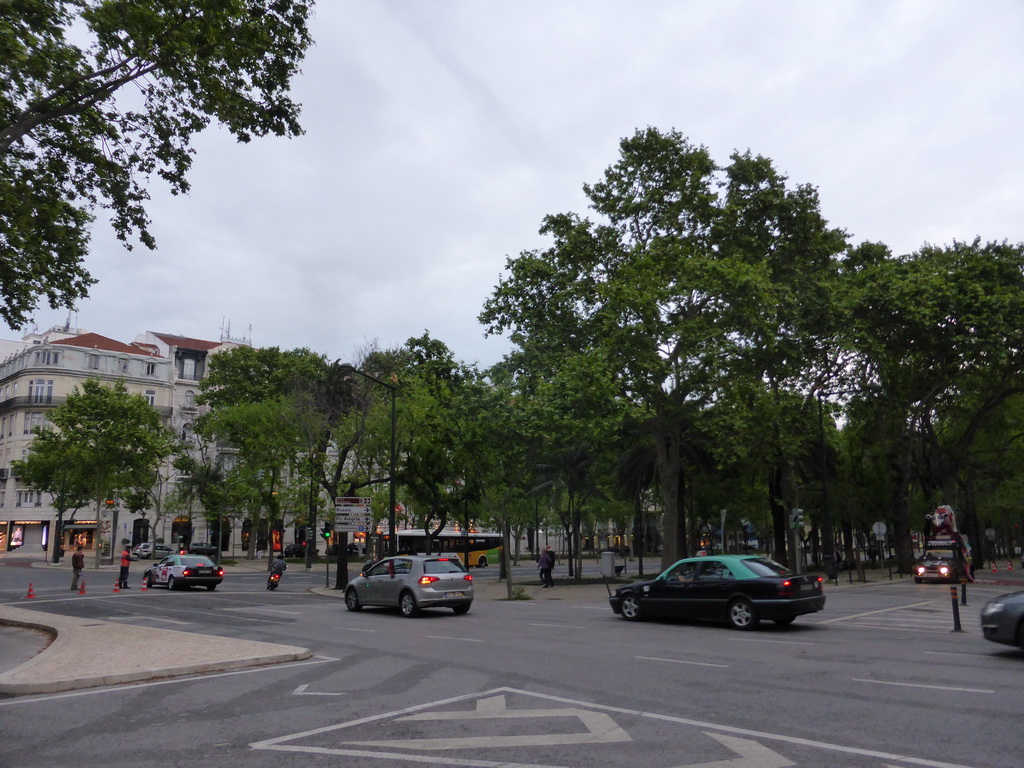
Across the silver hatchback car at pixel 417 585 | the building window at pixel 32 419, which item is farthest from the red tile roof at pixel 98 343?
the silver hatchback car at pixel 417 585

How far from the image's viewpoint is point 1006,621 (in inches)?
442

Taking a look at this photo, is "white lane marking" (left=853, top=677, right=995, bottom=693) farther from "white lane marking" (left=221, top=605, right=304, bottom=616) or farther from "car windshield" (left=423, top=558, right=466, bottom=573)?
"white lane marking" (left=221, top=605, right=304, bottom=616)

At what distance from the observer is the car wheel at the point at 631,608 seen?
57.6 feet

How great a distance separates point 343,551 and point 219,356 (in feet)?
134

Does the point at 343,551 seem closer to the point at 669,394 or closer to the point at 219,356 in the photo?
the point at 669,394

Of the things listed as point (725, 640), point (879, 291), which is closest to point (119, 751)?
point (725, 640)

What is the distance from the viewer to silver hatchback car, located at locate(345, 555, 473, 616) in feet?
64.7

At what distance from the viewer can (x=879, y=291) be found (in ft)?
101

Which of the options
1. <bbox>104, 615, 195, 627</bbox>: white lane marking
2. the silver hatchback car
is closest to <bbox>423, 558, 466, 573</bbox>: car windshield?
the silver hatchback car

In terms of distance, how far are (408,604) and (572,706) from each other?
1243 cm

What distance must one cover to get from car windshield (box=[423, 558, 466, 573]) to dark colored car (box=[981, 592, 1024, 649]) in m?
12.3

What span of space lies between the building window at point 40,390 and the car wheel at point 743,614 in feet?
234

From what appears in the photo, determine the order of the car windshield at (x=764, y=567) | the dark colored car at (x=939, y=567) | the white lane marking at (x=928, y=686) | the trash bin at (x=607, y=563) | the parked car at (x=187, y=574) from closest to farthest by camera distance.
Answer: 1. the white lane marking at (x=928, y=686)
2. the car windshield at (x=764, y=567)
3. the parked car at (x=187, y=574)
4. the dark colored car at (x=939, y=567)
5. the trash bin at (x=607, y=563)

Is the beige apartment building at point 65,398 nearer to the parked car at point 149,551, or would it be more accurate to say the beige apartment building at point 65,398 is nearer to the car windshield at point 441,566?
the parked car at point 149,551
